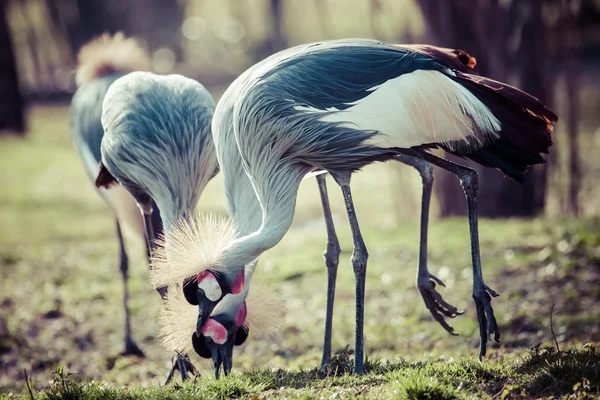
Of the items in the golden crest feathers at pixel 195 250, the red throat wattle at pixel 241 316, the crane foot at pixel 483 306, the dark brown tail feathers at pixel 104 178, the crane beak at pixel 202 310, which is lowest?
the crane foot at pixel 483 306

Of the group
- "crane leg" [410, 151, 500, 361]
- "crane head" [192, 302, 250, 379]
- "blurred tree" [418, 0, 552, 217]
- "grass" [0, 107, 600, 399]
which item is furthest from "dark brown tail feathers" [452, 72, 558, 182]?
"blurred tree" [418, 0, 552, 217]

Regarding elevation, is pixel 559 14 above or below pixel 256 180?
above

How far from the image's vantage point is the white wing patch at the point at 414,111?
14.0ft

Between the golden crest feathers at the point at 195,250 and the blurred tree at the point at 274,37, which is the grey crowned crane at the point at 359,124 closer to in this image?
the golden crest feathers at the point at 195,250

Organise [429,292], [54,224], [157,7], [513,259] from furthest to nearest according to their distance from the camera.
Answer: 1. [157,7]
2. [54,224]
3. [513,259]
4. [429,292]

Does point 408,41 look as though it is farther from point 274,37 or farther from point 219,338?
point 274,37

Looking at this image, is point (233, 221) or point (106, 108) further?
point (106, 108)

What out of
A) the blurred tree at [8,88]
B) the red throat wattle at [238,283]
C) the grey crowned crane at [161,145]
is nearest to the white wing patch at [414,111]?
the red throat wattle at [238,283]

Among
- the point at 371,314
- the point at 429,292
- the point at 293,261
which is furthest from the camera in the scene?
the point at 293,261

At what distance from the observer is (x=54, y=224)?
11508 mm

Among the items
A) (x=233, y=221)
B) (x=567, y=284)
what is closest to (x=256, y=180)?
(x=233, y=221)

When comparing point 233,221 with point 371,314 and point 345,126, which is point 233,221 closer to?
point 345,126

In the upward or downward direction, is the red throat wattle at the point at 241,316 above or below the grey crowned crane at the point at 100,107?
below

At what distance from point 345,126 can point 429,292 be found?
149 cm
